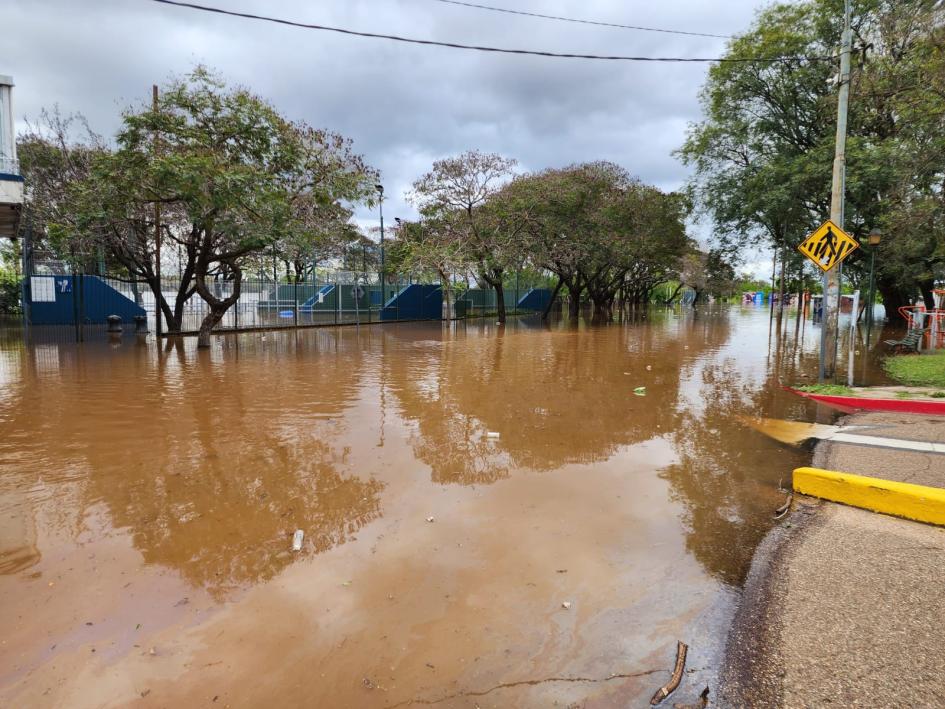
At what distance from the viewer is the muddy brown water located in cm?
284

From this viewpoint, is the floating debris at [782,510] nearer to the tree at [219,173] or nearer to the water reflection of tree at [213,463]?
the water reflection of tree at [213,463]

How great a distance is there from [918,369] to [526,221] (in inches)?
757

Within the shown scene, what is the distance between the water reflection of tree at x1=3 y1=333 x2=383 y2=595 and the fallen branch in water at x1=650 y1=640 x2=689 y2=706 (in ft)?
8.23

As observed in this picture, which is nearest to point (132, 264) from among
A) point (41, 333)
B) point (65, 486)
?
point (41, 333)

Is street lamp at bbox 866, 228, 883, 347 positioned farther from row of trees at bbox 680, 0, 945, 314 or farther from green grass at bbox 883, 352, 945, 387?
green grass at bbox 883, 352, 945, 387

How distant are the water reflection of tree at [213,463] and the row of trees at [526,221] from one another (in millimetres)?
18013

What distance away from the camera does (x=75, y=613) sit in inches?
130

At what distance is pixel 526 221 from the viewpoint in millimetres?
28594

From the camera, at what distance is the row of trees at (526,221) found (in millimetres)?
27403

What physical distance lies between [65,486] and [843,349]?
20781 millimetres

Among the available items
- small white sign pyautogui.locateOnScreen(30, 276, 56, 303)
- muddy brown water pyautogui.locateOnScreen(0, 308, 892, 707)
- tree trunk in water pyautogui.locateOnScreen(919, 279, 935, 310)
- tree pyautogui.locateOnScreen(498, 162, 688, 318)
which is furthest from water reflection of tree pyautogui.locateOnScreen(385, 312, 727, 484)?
tree trunk in water pyautogui.locateOnScreen(919, 279, 935, 310)

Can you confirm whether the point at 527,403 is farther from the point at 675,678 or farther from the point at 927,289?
the point at 927,289

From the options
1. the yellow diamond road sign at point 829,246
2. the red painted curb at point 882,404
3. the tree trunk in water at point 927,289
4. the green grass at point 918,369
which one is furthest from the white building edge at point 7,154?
the tree trunk in water at point 927,289

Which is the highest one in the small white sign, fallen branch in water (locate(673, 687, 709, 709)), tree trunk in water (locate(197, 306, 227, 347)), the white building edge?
the white building edge
